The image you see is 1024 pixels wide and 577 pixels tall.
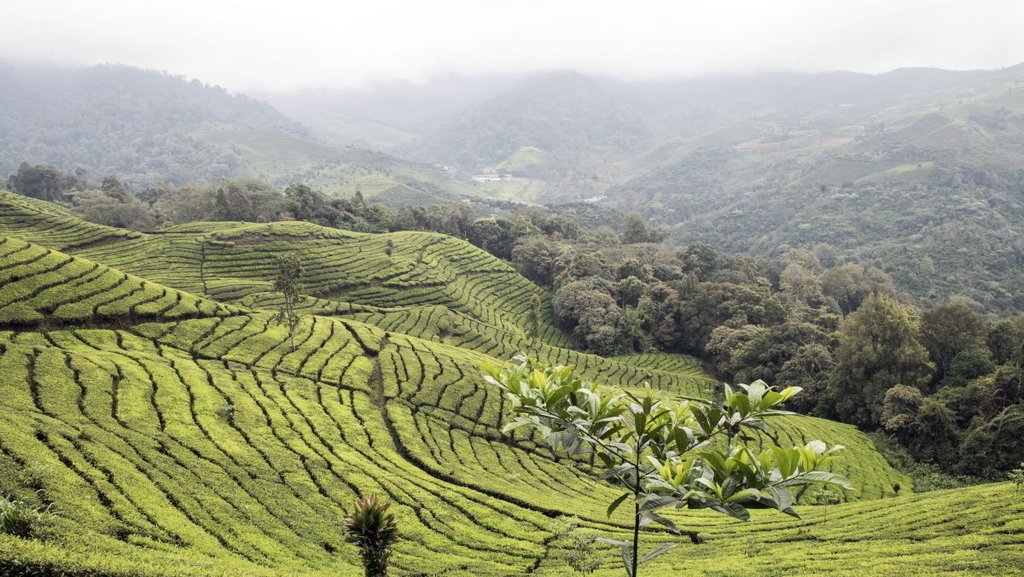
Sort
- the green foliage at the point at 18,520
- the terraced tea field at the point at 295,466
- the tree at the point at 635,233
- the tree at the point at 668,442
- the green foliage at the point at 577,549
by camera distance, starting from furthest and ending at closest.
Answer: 1. the tree at the point at 635,233
2. the green foliage at the point at 577,549
3. the terraced tea field at the point at 295,466
4. the green foliage at the point at 18,520
5. the tree at the point at 668,442

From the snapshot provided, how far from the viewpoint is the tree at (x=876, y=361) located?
46562mm

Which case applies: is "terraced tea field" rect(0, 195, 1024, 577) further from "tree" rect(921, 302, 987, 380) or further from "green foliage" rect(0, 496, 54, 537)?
"tree" rect(921, 302, 987, 380)

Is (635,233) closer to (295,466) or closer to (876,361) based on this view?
(876,361)

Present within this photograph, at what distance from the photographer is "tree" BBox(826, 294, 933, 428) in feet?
153

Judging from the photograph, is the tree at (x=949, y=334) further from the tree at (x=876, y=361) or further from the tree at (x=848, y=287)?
the tree at (x=848, y=287)

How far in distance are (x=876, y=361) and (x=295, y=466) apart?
47449 millimetres

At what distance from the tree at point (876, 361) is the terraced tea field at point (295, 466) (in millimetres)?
4626

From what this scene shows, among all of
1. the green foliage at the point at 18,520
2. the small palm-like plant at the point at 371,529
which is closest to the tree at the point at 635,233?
the green foliage at the point at 18,520

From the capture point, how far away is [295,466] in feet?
67.7

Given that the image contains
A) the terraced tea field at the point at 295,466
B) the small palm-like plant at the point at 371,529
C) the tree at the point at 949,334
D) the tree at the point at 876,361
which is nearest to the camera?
the small palm-like plant at the point at 371,529

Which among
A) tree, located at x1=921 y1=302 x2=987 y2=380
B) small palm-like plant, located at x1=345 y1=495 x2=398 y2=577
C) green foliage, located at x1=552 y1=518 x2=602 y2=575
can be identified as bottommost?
tree, located at x1=921 y1=302 x2=987 y2=380

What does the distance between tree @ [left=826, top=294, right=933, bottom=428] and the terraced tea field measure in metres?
4.63

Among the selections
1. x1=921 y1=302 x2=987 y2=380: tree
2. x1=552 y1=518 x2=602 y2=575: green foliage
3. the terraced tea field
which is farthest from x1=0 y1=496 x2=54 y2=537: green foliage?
x1=921 y1=302 x2=987 y2=380: tree

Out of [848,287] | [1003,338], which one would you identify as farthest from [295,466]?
[848,287]
